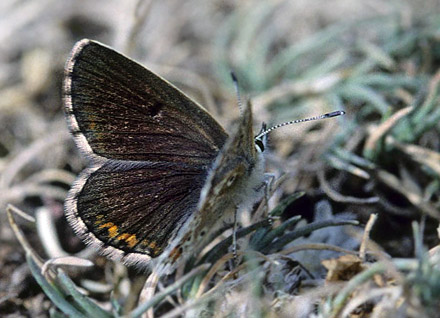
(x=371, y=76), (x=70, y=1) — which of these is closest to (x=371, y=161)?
(x=371, y=76)

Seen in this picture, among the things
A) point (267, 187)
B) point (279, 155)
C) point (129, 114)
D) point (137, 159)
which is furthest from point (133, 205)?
point (279, 155)

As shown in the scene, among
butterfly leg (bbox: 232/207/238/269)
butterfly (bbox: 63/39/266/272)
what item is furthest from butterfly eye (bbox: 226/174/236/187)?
butterfly leg (bbox: 232/207/238/269)

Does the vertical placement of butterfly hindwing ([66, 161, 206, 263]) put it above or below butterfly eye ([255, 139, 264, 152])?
below

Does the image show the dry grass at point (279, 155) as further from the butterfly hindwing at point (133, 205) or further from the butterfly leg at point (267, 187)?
the butterfly hindwing at point (133, 205)

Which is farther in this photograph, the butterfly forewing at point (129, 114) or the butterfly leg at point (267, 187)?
the butterfly leg at point (267, 187)

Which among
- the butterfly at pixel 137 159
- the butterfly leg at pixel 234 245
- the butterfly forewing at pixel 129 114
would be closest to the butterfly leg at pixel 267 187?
the butterfly at pixel 137 159

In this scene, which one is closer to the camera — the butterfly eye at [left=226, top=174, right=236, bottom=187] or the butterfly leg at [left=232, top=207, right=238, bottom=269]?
the butterfly eye at [left=226, top=174, right=236, bottom=187]

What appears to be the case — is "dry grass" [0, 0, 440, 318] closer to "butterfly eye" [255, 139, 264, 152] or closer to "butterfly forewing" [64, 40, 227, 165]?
"butterfly eye" [255, 139, 264, 152]

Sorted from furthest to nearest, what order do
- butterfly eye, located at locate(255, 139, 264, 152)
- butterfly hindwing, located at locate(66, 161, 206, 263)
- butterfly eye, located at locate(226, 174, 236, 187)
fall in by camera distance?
butterfly eye, located at locate(255, 139, 264, 152) → butterfly hindwing, located at locate(66, 161, 206, 263) → butterfly eye, located at locate(226, 174, 236, 187)
